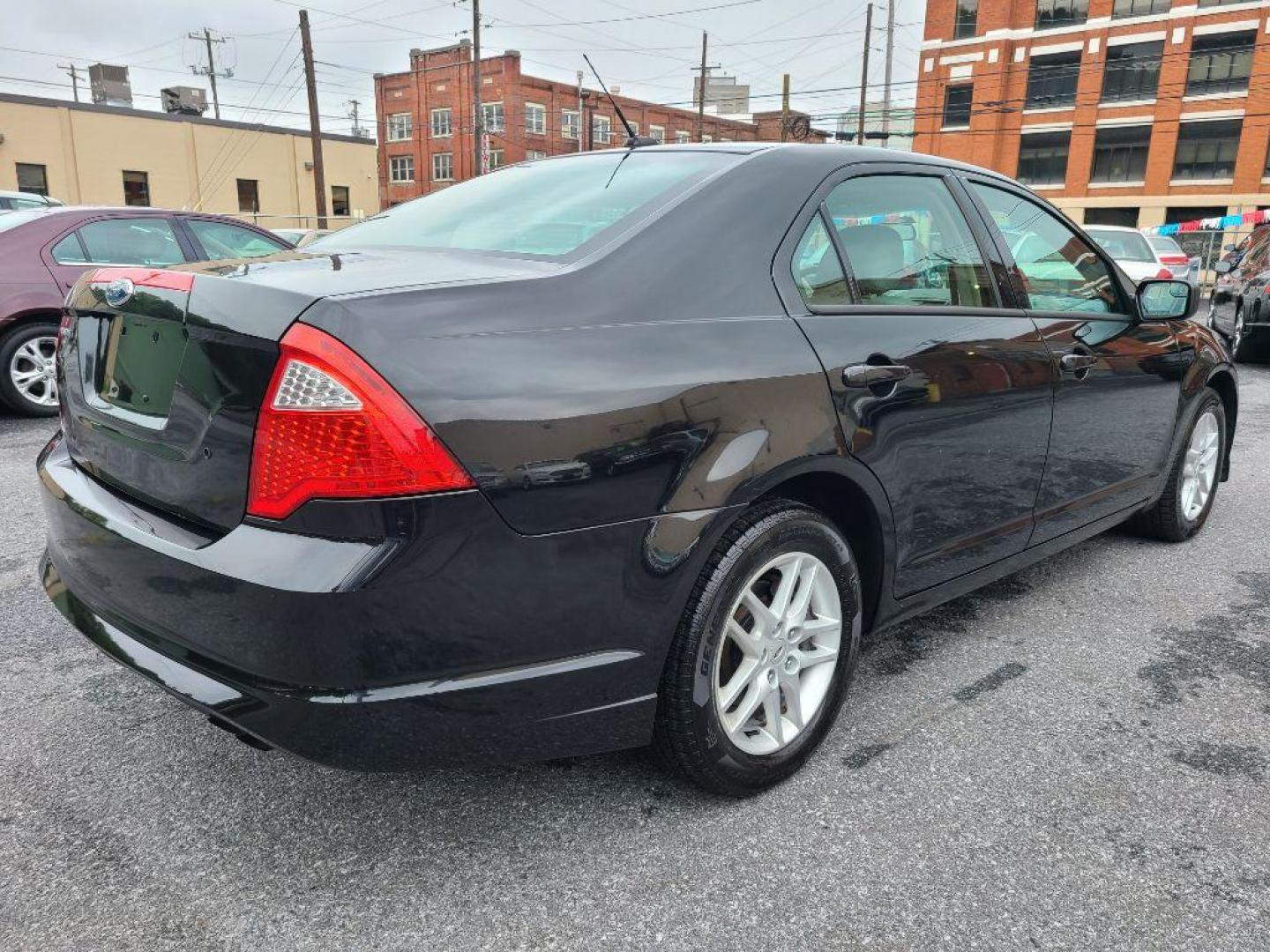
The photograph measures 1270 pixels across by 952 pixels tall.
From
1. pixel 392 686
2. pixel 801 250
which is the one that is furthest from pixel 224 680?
pixel 801 250

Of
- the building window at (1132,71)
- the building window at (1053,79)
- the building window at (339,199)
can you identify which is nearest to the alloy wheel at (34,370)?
the building window at (339,199)

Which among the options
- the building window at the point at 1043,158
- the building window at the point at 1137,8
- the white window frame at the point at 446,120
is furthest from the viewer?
the white window frame at the point at 446,120

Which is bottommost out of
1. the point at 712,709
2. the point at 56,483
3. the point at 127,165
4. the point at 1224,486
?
the point at 1224,486

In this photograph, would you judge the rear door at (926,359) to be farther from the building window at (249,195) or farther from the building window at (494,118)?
the building window at (494,118)

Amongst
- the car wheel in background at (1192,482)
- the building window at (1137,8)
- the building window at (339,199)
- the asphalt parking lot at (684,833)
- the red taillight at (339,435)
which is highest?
the building window at (1137,8)

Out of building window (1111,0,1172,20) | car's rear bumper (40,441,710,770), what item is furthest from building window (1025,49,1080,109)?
car's rear bumper (40,441,710,770)

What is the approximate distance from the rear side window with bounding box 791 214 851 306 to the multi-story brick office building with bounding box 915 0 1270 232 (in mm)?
45530

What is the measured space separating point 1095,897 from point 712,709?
879mm

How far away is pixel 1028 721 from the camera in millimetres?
2709

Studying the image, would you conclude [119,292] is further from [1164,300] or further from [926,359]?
[1164,300]

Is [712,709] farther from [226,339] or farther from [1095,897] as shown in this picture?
[226,339]

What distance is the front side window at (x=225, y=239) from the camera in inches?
291

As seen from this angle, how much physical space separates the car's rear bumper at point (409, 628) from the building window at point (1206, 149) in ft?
157

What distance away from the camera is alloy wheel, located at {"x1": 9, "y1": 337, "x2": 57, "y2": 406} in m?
6.68
